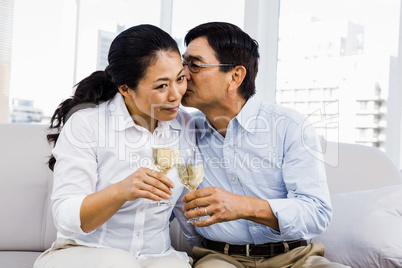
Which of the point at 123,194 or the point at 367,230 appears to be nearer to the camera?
the point at 123,194

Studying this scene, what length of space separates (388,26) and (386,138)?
0.67 m

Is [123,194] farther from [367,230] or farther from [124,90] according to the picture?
[367,230]

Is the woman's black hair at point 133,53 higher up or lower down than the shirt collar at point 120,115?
higher up

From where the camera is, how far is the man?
5.93 feet

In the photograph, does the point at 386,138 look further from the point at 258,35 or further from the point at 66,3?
the point at 66,3

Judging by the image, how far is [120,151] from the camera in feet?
5.72

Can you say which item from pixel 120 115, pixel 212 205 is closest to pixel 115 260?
pixel 212 205

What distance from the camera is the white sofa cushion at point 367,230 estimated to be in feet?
6.19

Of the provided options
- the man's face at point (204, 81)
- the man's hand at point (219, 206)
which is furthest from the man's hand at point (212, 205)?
the man's face at point (204, 81)

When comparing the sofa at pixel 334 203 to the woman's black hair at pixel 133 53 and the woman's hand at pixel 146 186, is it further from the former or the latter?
the woman's hand at pixel 146 186

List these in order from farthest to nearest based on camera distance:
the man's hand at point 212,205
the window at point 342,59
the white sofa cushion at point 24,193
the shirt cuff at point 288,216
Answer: the window at point 342,59 → the white sofa cushion at point 24,193 → the shirt cuff at point 288,216 → the man's hand at point 212,205

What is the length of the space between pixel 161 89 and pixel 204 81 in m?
0.24

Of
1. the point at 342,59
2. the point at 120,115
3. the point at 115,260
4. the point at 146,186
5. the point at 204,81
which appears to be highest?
the point at 342,59

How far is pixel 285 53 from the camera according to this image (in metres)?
3.65
